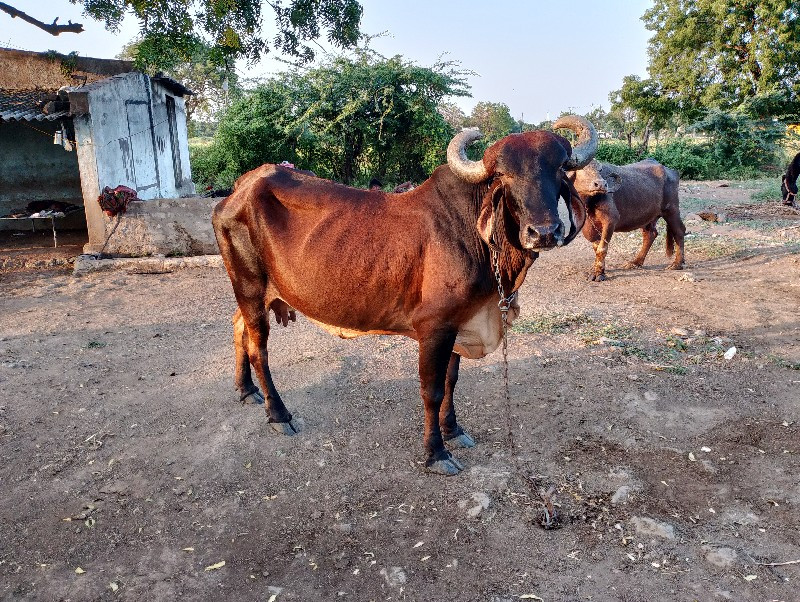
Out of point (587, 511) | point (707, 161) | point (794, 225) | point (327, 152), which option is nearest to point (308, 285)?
point (587, 511)

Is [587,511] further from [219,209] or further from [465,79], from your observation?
[465,79]

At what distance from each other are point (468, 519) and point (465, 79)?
632 inches

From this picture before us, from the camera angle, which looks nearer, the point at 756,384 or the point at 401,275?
the point at 401,275

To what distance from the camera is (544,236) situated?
3.06m

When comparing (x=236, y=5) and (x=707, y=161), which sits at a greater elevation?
(x=236, y=5)

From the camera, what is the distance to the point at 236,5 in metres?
10.5

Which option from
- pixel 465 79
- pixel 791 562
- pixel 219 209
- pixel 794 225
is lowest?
pixel 791 562

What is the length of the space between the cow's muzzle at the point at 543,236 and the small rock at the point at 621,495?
1.65 meters

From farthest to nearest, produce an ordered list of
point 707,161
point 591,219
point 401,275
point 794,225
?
point 707,161 < point 794,225 < point 591,219 < point 401,275

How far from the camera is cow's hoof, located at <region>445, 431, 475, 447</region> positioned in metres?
4.21

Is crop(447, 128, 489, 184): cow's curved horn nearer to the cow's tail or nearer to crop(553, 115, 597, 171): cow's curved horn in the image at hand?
crop(553, 115, 597, 171): cow's curved horn

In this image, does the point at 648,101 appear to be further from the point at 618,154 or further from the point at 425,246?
the point at 425,246

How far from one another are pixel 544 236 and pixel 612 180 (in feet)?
19.2

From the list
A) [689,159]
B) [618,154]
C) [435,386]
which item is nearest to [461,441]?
[435,386]
